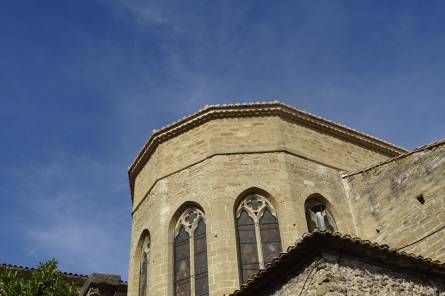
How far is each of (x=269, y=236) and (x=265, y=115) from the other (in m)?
2.76

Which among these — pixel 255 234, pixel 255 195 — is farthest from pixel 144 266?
pixel 255 195

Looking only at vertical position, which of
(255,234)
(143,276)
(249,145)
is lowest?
(143,276)

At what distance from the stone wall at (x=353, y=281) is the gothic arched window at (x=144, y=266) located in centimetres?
470

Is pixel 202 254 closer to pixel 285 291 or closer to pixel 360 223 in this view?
pixel 360 223

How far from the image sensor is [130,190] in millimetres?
13281

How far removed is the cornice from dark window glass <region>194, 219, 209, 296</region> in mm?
2314

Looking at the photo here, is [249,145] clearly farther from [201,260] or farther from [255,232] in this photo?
[201,260]

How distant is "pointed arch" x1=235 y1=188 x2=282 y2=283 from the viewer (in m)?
9.72

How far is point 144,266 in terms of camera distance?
37.0ft

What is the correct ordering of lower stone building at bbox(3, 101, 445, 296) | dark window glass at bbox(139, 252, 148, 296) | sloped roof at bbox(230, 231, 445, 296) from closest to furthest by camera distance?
sloped roof at bbox(230, 231, 445, 296), lower stone building at bbox(3, 101, 445, 296), dark window glass at bbox(139, 252, 148, 296)

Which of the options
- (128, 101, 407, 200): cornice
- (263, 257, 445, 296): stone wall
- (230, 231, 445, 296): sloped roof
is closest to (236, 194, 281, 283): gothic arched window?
(128, 101, 407, 200): cornice

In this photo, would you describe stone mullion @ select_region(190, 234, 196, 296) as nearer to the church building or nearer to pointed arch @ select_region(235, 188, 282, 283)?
the church building

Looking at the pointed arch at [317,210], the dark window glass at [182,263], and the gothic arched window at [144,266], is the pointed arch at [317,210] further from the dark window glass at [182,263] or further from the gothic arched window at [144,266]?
the gothic arched window at [144,266]

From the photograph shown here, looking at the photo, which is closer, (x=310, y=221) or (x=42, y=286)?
(x=42, y=286)
